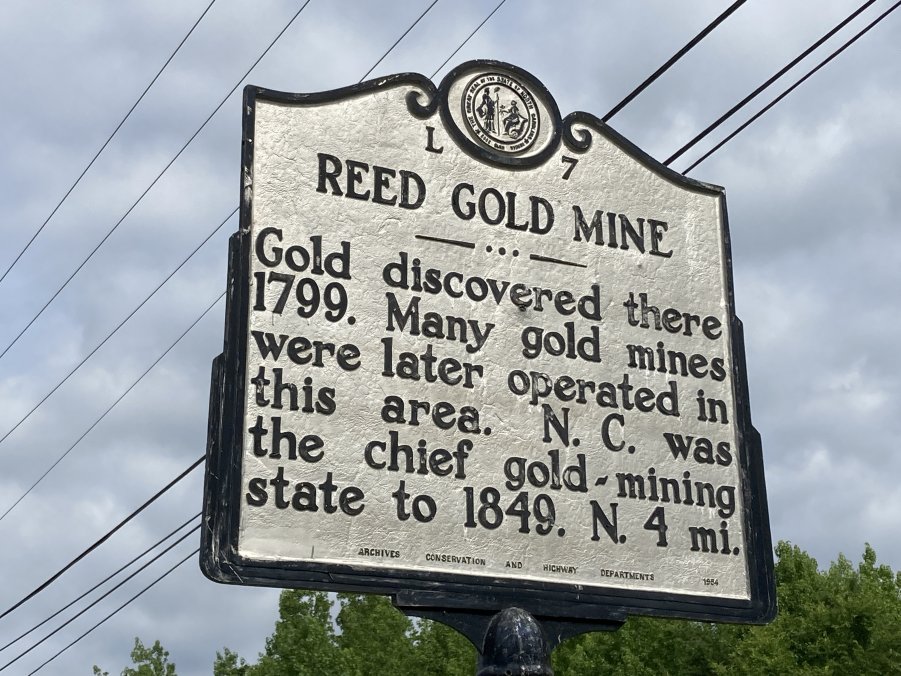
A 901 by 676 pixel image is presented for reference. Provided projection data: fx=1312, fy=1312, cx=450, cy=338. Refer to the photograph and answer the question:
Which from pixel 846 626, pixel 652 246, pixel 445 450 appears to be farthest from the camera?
pixel 846 626

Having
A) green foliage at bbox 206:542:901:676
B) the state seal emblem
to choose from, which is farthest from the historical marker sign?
green foliage at bbox 206:542:901:676

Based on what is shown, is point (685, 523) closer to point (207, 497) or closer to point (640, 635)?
point (207, 497)

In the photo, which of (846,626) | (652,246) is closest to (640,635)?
(846,626)

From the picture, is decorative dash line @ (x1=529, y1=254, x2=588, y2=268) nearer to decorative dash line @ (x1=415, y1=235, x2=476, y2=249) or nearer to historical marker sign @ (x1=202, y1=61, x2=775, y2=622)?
historical marker sign @ (x1=202, y1=61, x2=775, y2=622)

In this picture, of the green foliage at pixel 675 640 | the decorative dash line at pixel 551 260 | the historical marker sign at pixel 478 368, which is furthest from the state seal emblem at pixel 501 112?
the green foliage at pixel 675 640

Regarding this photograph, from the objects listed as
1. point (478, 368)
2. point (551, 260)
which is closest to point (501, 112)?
point (551, 260)

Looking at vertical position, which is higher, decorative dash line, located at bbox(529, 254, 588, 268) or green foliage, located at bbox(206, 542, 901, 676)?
green foliage, located at bbox(206, 542, 901, 676)
